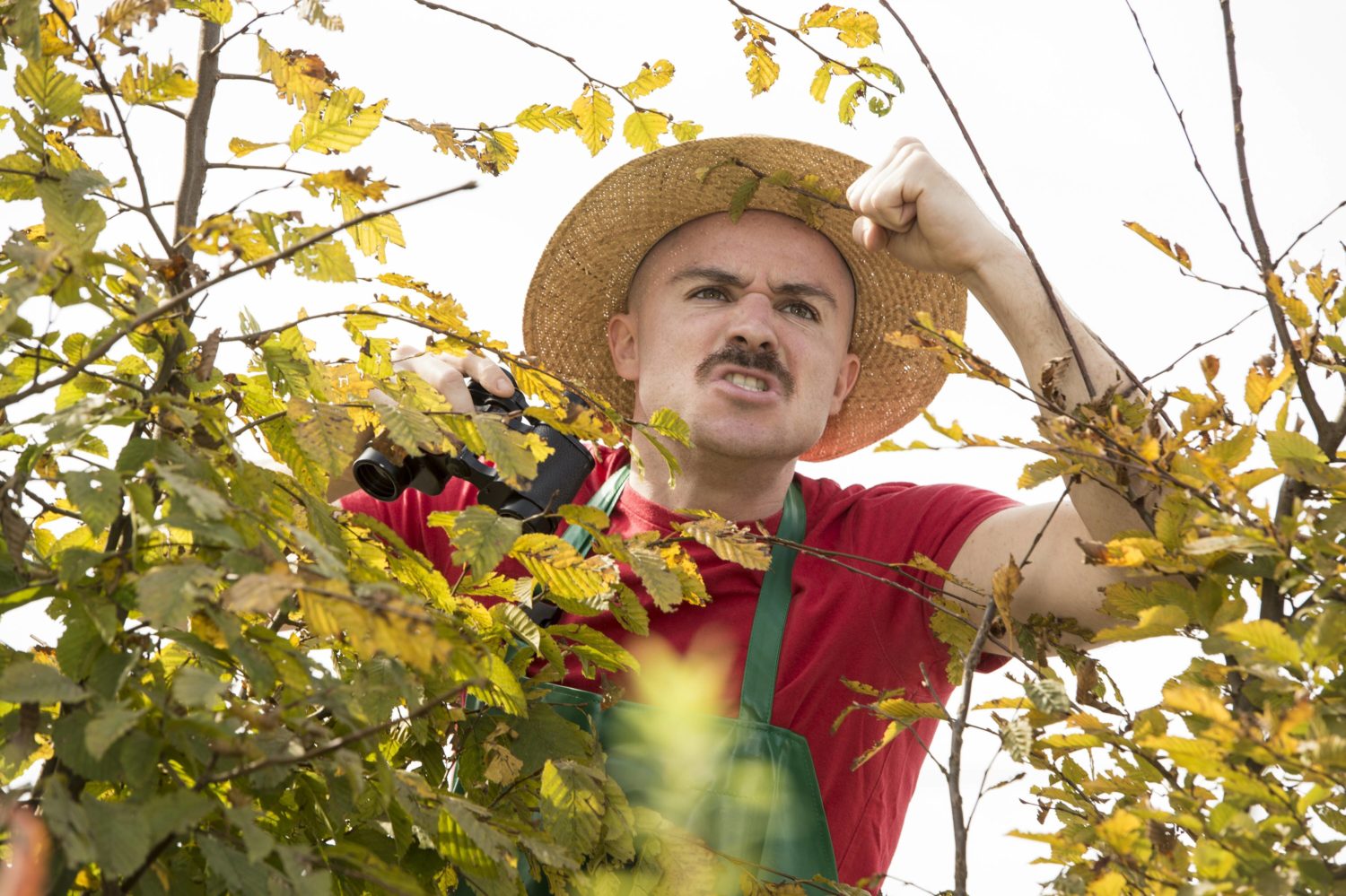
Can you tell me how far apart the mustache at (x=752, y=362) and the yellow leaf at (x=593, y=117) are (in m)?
0.76

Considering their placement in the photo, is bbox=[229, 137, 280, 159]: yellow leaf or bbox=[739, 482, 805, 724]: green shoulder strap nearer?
bbox=[229, 137, 280, 159]: yellow leaf

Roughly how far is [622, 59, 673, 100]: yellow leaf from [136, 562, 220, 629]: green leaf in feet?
3.84

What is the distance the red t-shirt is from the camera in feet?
7.02

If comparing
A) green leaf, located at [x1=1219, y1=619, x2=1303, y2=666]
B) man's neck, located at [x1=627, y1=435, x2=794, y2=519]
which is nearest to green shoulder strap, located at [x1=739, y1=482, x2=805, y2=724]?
man's neck, located at [x1=627, y1=435, x2=794, y2=519]

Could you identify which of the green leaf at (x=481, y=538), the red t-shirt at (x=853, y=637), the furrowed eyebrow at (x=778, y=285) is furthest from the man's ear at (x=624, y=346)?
the green leaf at (x=481, y=538)

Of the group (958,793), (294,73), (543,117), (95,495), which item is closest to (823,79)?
(543,117)

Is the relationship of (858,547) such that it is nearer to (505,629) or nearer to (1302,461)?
(505,629)

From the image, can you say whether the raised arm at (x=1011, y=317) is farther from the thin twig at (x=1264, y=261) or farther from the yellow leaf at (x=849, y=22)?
the thin twig at (x=1264, y=261)

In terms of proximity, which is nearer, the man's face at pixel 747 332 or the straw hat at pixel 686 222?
the man's face at pixel 747 332

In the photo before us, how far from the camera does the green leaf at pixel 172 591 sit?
0.77 metres

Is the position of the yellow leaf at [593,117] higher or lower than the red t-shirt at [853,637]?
higher

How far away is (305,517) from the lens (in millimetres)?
1177

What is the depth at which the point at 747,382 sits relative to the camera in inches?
96.7

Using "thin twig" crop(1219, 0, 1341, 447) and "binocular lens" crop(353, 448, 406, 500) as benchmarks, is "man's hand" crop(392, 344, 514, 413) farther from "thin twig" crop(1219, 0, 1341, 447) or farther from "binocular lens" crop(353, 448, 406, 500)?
"thin twig" crop(1219, 0, 1341, 447)
